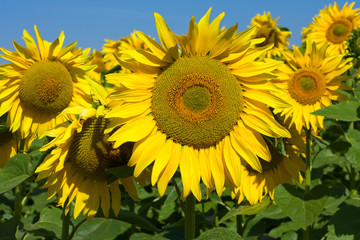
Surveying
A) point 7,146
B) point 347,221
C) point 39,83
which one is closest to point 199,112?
point 347,221

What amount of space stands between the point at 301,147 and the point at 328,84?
2.55 ft

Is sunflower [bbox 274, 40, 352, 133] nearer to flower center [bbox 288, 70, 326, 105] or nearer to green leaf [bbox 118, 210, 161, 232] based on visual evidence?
flower center [bbox 288, 70, 326, 105]

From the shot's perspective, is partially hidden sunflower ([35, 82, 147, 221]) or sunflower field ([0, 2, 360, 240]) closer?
sunflower field ([0, 2, 360, 240])

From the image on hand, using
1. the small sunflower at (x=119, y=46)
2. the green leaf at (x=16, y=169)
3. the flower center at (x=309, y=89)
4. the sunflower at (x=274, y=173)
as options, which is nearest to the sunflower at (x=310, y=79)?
the flower center at (x=309, y=89)

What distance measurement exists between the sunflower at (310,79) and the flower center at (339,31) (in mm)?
3739

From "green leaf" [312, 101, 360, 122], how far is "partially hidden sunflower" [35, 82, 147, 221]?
1.11 m

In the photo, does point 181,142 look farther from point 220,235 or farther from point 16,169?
point 16,169

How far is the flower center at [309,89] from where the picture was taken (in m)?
3.72

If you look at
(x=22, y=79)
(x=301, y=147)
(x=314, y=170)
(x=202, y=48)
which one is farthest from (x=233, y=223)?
(x=202, y=48)

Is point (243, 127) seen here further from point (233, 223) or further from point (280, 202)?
point (233, 223)

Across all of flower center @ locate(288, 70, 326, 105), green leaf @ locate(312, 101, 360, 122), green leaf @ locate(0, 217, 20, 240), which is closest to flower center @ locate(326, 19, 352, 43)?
flower center @ locate(288, 70, 326, 105)

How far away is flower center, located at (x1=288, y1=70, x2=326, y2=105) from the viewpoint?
3.72 metres

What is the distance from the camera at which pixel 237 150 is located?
2113 millimetres

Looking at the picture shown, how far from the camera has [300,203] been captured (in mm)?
2910
